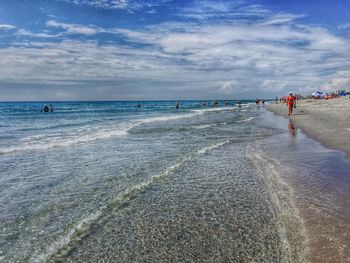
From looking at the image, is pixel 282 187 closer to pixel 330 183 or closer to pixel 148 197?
pixel 330 183

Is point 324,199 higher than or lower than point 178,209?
higher

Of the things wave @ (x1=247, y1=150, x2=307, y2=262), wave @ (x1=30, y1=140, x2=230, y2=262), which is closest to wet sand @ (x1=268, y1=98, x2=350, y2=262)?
wave @ (x1=247, y1=150, x2=307, y2=262)

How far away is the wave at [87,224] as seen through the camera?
4832 millimetres

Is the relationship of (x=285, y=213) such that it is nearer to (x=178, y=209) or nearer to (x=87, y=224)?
(x=178, y=209)

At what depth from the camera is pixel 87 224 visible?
5.98 meters

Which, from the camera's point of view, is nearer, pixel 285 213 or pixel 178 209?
pixel 285 213

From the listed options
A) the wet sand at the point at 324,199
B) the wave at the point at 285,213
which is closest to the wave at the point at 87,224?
the wave at the point at 285,213

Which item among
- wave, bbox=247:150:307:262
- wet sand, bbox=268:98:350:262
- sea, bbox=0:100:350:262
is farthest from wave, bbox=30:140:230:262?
wet sand, bbox=268:98:350:262

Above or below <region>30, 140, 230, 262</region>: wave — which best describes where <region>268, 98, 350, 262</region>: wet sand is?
above

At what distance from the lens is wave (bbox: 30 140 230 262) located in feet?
15.9

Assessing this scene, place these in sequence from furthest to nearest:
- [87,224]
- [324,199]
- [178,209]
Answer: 1. [324,199]
2. [178,209]
3. [87,224]

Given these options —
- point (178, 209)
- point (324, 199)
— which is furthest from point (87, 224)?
point (324, 199)

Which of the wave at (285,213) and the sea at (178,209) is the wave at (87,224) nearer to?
the sea at (178,209)

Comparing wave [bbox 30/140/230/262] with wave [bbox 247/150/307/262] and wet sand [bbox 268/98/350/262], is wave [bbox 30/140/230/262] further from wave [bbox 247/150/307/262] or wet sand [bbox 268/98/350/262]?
wet sand [bbox 268/98/350/262]
